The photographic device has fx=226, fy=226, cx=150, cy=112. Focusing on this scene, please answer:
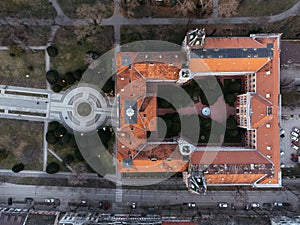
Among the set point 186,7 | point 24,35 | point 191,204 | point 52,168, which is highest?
point 186,7

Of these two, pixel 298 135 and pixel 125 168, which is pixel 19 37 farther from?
pixel 298 135

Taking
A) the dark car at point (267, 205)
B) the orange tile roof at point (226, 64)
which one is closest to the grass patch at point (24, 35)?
the orange tile roof at point (226, 64)

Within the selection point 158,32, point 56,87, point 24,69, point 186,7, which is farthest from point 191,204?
point 24,69

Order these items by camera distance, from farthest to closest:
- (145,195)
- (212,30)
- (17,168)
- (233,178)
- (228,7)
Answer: (145,195) < (212,30) < (17,168) < (228,7) < (233,178)

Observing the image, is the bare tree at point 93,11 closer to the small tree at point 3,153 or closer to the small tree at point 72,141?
the small tree at point 72,141

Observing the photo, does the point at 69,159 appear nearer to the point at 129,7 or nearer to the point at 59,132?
the point at 59,132

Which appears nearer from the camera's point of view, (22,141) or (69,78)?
(69,78)
